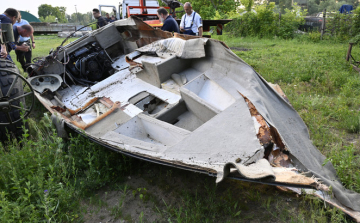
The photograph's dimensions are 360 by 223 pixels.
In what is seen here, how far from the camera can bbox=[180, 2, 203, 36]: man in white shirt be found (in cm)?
585

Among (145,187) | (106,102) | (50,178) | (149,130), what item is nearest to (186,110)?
(149,130)

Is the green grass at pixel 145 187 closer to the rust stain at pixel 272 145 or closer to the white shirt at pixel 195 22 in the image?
the rust stain at pixel 272 145

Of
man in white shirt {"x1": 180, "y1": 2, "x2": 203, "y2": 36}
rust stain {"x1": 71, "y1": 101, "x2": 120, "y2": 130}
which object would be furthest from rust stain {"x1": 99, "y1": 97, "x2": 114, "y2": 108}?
man in white shirt {"x1": 180, "y1": 2, "x2": 203, "y2": 36}

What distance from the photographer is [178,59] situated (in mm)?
3795

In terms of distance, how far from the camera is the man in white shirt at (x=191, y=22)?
585 centimetres

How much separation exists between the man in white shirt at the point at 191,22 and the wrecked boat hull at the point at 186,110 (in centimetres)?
131

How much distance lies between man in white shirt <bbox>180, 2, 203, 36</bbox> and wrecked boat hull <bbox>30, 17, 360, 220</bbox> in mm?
1310

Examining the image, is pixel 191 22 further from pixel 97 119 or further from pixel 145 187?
pixel 145 187

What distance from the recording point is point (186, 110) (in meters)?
3.35

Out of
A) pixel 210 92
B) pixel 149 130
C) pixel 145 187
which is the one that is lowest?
pixel 145 187

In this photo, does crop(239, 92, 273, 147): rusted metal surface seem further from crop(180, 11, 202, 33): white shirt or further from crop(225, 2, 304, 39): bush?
crop(225, 2, 304, 39): bush

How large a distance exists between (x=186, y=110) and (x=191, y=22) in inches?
129

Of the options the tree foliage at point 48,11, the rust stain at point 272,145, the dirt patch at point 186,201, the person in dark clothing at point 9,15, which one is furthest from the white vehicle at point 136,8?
the tree foliage at point 48,11

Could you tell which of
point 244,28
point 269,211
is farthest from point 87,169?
point 244,28
